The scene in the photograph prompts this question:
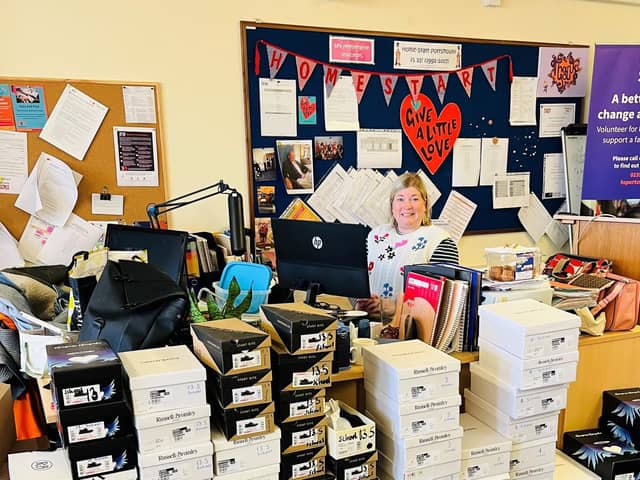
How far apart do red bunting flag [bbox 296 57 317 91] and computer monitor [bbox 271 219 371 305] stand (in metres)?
1.22

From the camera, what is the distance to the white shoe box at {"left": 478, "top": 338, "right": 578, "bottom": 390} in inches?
62.6

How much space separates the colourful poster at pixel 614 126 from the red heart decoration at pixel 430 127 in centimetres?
79

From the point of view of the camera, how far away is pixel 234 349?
1.27 m

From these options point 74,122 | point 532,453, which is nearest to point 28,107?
point 74,122

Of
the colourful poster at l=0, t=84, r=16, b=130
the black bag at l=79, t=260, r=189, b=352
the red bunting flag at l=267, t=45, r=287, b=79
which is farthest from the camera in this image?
the red bunting flag at l=267, t=45, r=287, b=79

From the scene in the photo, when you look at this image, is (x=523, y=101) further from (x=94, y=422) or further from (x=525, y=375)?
(x=94, y=422)

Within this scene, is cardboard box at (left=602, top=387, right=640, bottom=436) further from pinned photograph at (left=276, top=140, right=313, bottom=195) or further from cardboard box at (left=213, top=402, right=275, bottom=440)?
pinned photograph at (left=276, top=140, right=313, bottom=195)

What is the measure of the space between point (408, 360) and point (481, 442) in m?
0.39

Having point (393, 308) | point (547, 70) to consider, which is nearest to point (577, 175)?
point (547, 70)

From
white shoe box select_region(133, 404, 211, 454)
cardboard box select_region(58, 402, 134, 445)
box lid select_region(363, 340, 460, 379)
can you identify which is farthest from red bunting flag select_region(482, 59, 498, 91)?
cardboard box select_region(58, 402, 134, 445)

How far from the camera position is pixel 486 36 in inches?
134

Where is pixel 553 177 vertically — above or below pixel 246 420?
above

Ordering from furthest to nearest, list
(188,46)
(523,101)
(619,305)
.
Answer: (523,101)
(188,46)
(619,305)

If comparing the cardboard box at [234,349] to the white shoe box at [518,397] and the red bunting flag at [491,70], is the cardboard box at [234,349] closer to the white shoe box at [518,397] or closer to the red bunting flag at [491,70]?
the white shoe box at [518,397]
